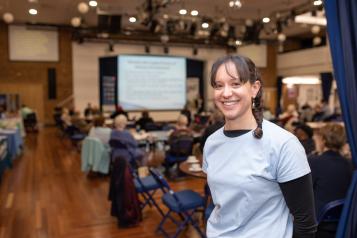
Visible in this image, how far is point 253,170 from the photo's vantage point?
1.15 metres

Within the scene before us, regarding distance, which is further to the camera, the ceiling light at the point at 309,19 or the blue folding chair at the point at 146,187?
the ceiling light at the point at 309,19

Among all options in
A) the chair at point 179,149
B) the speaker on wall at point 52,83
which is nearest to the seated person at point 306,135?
the chair at point 179,149

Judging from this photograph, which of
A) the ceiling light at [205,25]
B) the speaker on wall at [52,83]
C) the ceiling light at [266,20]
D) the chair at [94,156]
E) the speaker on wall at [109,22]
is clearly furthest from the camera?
the speaker on wall at [52,83]

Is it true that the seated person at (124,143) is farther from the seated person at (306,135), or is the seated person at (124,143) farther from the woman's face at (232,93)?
the woman's face at (232,93)

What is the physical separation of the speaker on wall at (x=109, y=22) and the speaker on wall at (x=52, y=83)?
5.10 metres

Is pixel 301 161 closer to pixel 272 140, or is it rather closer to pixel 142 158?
pixel 272 140

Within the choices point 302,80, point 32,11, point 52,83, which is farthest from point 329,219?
point 302,80

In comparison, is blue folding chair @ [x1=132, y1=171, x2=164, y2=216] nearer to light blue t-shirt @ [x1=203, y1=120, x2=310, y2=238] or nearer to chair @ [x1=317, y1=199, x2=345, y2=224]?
chair @ [x1=317, y1=199, x2=345, y2=224]

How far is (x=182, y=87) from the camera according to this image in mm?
17172

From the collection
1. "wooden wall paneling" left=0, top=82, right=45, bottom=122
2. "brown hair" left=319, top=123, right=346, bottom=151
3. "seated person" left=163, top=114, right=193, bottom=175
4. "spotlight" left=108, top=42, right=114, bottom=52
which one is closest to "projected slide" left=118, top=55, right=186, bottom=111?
"spotlight" left=108, top=42, right=114, bottom=52

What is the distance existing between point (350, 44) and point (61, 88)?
1524 centimetres

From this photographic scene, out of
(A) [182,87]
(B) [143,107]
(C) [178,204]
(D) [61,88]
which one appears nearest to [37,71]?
(D) [61,88]

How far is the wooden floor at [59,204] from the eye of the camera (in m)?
3.88

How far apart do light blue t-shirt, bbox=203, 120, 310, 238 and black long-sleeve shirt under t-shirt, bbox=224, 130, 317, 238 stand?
0.08 ft
